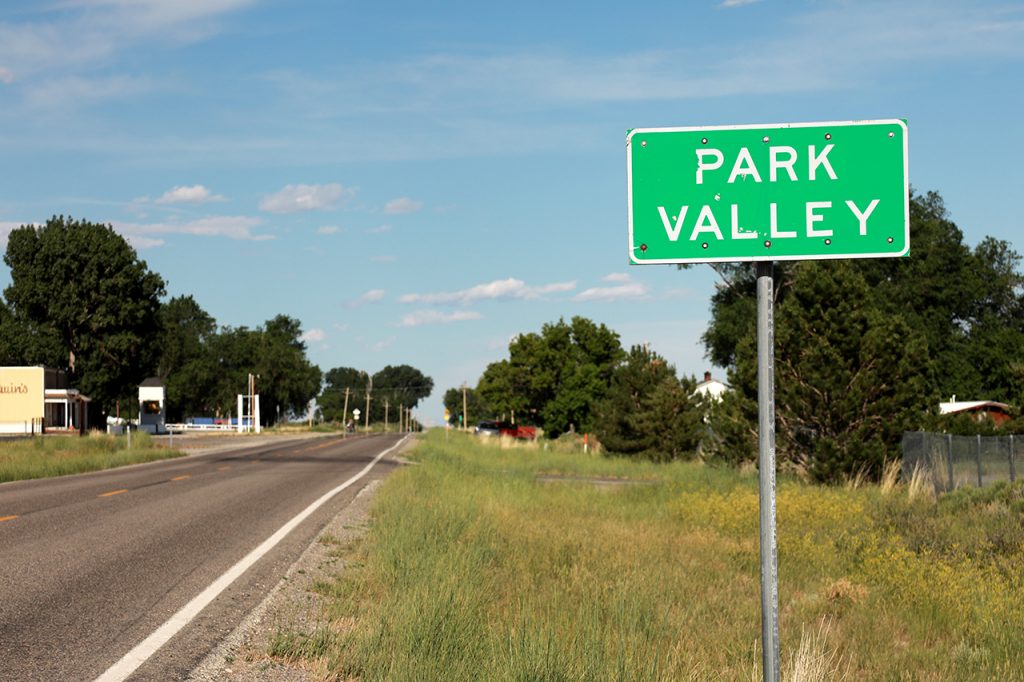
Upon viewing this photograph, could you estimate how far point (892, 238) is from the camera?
4770 millimetres

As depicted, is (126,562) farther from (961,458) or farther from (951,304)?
(951,304)

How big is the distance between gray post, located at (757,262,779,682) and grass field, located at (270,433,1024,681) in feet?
4.12

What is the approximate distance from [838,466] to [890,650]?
16912mm

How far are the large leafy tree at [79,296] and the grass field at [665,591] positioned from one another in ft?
233

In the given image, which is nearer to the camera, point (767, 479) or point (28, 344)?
point (767, 479)

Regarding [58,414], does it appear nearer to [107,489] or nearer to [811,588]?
[107,489]

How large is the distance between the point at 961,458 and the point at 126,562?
19.4m

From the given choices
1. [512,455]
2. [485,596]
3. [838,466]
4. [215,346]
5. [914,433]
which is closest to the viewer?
[485,596]

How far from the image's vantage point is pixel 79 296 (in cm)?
8406

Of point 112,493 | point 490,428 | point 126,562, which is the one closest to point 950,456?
point 112,493

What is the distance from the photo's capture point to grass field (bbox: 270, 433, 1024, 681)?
693cm

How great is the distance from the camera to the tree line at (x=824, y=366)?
2614cm

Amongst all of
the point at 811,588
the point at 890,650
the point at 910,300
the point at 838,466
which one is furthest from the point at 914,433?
the point at 910,300

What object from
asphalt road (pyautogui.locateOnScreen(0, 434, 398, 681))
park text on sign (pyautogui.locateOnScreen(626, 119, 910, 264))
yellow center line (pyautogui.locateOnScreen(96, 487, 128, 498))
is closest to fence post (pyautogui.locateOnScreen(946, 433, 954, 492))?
asphalt road (pyautogui.locateOnScreen(0, 434, 398, 681))
